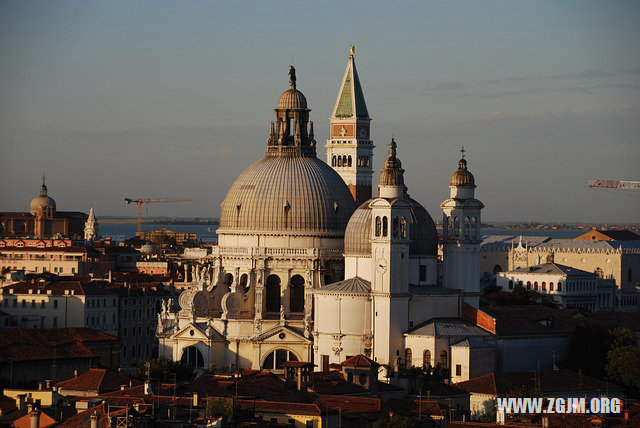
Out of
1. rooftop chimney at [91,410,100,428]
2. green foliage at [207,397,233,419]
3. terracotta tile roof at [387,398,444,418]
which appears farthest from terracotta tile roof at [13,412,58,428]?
terracotta tile roof at [387,398,444,418]

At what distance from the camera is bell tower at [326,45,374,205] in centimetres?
11731

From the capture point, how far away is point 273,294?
86.2m

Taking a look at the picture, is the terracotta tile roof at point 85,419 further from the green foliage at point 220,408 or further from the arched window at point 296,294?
the arched window at point 296,294

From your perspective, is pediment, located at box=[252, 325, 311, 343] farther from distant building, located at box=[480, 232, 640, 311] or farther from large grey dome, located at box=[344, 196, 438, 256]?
distant building, located at box=[480, 232, 640, 311]

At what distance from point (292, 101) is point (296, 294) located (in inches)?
331

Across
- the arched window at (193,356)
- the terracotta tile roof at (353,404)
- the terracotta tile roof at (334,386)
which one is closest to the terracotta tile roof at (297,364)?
the terracotta tile roof at (334,386)

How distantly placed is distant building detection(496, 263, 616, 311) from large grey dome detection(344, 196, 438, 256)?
47.1m

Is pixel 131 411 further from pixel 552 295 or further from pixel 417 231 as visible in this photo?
pixel 552 295

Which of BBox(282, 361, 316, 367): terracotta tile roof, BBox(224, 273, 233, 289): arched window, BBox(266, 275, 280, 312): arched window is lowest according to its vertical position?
BBox(282, 361, 316, 367): terracotta tile roof

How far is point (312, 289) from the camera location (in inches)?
3317

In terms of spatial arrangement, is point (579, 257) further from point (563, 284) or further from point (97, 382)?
point (97, 382)

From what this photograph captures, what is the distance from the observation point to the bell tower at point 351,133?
117312 millimetres

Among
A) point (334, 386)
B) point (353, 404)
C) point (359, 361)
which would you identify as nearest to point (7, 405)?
point (353, 404)

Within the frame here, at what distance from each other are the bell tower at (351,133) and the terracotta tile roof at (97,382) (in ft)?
157
